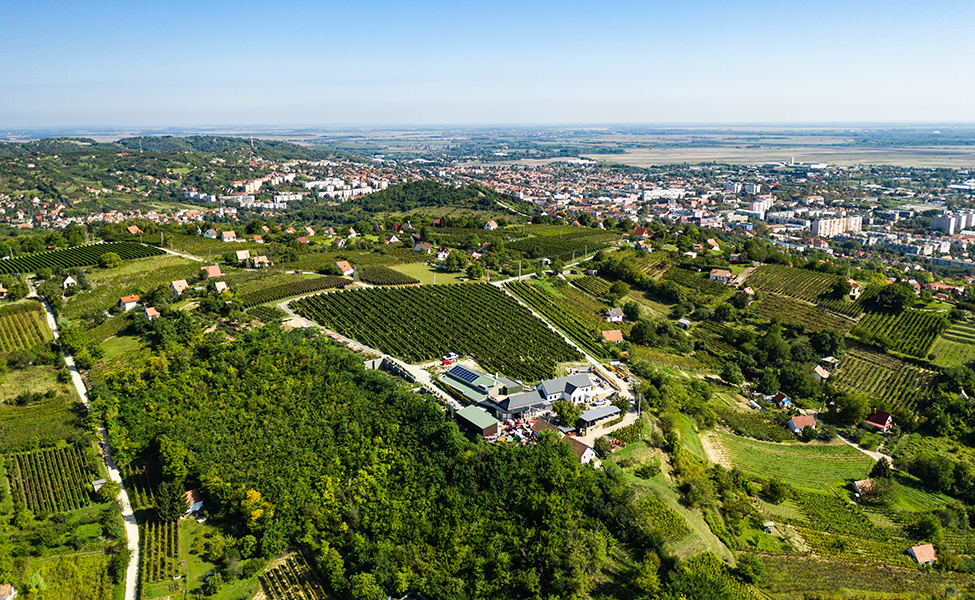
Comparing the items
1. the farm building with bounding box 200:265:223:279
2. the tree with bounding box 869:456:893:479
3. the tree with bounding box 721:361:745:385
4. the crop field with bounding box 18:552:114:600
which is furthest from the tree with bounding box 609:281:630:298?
the crop field with bounding box 18:552:114:600

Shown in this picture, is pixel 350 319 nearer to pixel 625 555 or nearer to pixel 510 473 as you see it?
pixel 510 473

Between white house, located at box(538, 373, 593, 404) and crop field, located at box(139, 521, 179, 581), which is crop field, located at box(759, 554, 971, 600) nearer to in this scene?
white house, located at box(538, 373, 593, 404)

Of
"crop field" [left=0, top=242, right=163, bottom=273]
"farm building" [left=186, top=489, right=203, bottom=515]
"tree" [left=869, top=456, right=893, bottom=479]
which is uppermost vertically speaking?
"crop field" [left=0, top=242, right=163, bottom=273]

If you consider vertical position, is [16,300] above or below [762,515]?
above

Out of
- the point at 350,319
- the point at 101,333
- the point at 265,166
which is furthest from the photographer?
the point at 265,166

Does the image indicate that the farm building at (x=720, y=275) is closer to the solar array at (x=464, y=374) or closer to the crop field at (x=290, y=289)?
the solar array at (x=464, y=374)

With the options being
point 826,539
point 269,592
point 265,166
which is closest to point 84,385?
point 269,592

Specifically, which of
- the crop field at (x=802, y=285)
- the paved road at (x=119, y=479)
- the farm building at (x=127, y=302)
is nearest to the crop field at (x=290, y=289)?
the farm building at (x=127, y=302)
